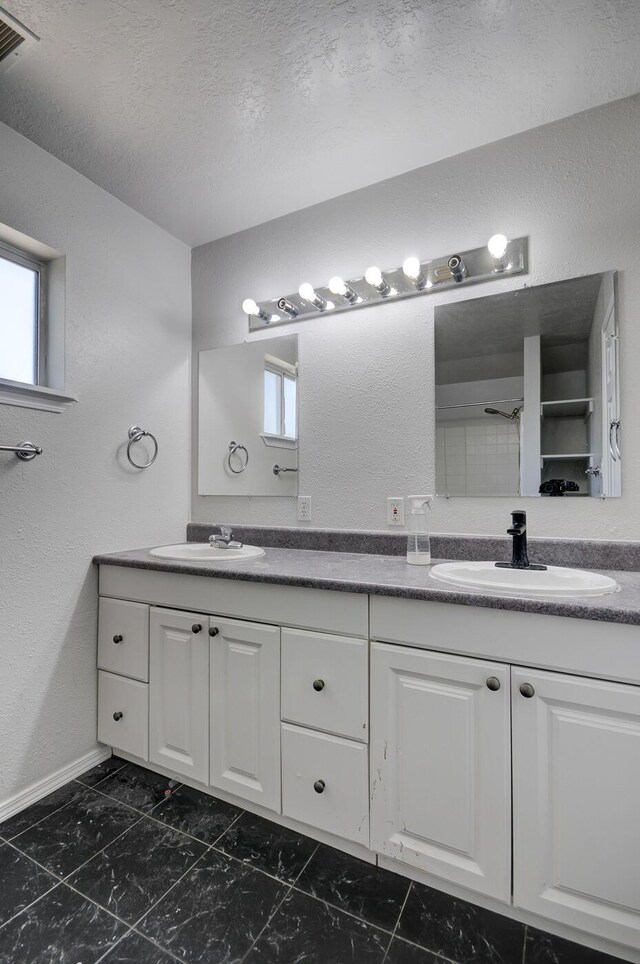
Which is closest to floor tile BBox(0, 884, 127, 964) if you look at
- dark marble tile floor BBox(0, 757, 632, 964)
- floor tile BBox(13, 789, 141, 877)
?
dark marble tile floor BBox(0, 757, 632, 964)

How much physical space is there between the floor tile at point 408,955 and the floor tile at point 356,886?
45mm

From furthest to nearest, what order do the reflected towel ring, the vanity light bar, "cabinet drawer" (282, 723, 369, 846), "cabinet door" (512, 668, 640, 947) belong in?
1. the reflected towel ring
2. the vanity light bar
3. "cabinet drawer" (282, 723, 369, 846)
4. "cabinet door" (512, 668, 640, 947)

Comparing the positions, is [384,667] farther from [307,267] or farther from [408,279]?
[307,267]

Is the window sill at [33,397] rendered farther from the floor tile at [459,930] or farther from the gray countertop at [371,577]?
the floor tile at [459,930]

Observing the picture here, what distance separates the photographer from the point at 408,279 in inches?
69.2

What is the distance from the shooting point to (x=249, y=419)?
214 centimetres

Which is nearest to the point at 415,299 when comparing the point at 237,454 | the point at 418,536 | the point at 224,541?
the point at 418,536

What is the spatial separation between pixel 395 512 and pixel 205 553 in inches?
32.3

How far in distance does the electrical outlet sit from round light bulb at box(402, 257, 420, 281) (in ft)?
2.80

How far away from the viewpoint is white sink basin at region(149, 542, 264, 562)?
1676 mm

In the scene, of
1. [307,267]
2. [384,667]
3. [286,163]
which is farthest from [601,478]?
[286,163]

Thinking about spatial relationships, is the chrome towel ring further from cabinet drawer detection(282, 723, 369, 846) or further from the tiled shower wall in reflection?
the tiled shower wall in reflection

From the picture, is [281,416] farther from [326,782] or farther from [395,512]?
[326,782]

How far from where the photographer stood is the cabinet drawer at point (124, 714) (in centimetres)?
169
